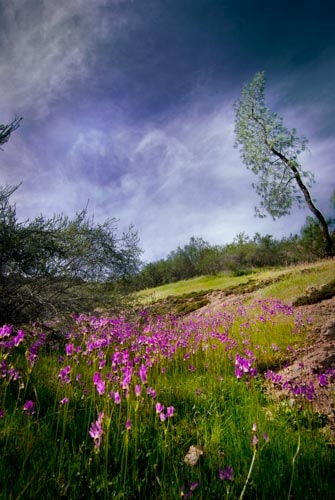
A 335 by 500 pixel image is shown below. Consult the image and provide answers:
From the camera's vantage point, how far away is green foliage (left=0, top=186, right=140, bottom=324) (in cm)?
557

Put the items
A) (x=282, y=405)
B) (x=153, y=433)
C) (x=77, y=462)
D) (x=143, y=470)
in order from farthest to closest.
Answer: (x=282, y=405), (x=153, y=433), (x=143, y=470), (x=77, y=462)

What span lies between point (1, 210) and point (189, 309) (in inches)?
469

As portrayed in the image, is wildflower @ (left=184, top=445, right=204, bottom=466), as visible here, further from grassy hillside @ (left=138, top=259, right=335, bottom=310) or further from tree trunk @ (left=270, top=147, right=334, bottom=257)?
tree trunk @ (left=270, top=147, right=334, bottom=257)

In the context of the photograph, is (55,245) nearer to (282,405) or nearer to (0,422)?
(0,422)

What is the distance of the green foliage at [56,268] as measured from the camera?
219 inches

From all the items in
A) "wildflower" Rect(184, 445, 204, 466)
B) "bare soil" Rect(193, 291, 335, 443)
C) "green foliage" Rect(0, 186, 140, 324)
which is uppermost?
"green foliage" Rect(0, 186, 140, 324)

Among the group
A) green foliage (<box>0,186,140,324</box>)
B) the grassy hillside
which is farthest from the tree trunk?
green foliage (<box>0,186,140,324</box>)

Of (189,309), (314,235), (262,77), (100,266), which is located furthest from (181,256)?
(100,266)

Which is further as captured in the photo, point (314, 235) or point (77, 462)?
point (314, 235)

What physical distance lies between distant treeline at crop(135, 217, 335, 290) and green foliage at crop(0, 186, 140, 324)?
87.5 feet

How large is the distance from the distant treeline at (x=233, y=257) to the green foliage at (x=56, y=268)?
26.7 m

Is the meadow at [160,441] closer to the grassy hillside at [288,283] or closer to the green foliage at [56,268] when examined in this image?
the green foliage at [56,268]

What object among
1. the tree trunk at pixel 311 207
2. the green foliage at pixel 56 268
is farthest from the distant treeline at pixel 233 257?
the green foliage at pixel 56 268

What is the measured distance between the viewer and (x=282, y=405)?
263 centimetres
